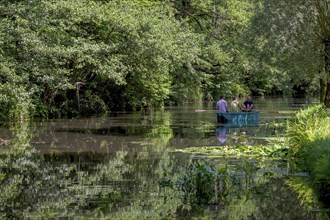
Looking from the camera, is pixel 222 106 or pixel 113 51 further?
pixel 113 51

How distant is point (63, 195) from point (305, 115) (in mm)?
11847

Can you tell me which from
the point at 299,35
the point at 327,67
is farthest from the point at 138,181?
the point at 327,67

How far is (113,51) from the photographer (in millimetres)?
41625

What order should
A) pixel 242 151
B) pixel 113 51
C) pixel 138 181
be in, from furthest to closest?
pixel 113 51
pixel 242 151
pixel 138 181

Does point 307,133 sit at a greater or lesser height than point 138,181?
greater

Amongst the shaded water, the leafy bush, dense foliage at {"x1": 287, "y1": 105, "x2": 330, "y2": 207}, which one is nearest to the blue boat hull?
the shaded water

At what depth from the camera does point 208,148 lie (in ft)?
70.5

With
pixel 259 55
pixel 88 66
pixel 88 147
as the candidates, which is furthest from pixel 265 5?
pixel 88 147

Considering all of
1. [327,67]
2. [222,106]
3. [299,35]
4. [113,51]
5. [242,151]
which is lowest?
[242,151]

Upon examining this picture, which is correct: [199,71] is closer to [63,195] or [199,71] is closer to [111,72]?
[111,72]

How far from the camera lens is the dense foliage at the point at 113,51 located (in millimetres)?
33031

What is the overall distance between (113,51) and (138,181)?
2714 cm

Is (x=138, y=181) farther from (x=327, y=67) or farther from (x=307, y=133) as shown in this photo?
(x=327, y=67)

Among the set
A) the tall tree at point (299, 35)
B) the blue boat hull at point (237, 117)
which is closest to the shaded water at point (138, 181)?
the tall tree at point (299, 35)
